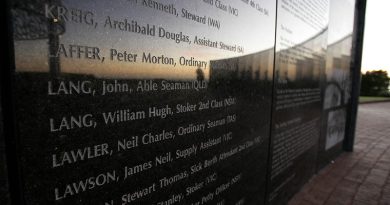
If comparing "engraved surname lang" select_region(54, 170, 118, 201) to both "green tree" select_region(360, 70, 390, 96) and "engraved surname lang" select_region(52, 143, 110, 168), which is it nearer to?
"engraved surname lang" select_region(52, 143, 110, 168)

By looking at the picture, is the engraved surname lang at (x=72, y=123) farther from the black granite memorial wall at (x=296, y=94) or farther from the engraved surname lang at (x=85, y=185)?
the black granite memorial wall at (x=296, y=94)

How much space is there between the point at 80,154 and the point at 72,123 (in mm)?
135

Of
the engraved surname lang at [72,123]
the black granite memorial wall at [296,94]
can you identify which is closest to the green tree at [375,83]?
the black granite memorial wall at [296,94]

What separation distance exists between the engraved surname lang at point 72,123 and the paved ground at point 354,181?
10.1ft

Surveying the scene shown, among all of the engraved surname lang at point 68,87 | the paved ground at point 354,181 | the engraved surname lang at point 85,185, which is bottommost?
the paved ground at point 354,181

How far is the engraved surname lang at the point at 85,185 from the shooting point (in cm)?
113

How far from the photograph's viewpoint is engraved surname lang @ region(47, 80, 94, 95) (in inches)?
41.6

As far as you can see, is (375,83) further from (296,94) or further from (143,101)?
(143,101)

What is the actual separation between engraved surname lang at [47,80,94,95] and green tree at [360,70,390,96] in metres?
39.0

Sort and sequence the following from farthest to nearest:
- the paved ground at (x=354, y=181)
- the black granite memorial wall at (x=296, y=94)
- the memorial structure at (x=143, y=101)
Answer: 1. the paved ground at (x=354, y=181)
2. the black granite memorial wall at (x=296, y=94)
3. the memorial structure at (x=143, y=101)

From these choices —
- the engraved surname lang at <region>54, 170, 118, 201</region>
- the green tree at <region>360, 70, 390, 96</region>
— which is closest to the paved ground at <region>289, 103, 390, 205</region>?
the engraved surname lang at <region>54, 170, 118, 201</region>

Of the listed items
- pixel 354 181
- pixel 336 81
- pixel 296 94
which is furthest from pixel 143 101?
pixel 336 81

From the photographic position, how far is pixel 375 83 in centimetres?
3747

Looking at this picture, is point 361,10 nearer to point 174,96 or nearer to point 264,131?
point 264,131
